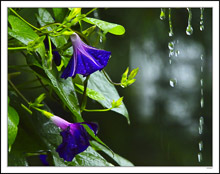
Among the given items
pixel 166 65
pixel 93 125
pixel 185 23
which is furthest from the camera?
pixel 166 65

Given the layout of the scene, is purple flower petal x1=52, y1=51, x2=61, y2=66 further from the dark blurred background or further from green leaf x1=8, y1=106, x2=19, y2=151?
the dark blurred background

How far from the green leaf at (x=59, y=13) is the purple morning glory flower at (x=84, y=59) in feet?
0.19

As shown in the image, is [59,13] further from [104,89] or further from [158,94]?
[158,94]

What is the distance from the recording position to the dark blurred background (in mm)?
1435

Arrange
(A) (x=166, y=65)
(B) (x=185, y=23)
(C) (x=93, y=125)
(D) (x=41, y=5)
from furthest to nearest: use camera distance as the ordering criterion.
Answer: (A) (x=166, y=65) → (B) (x=185, y=23) → (D) (x=41, y=5) → (C) (x=93, y=125)

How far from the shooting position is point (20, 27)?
0.49 metres

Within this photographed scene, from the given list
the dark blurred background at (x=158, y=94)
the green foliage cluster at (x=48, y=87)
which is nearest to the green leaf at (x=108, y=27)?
the green foliage cluster at (x=48, y=87)

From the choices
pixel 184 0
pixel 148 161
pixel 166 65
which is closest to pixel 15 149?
pixel 184 0

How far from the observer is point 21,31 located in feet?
1.61

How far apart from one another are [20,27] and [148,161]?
3.68ft

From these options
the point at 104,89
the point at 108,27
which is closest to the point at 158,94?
the point at 104,89

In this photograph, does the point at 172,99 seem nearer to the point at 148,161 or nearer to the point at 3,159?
the point at 148,161

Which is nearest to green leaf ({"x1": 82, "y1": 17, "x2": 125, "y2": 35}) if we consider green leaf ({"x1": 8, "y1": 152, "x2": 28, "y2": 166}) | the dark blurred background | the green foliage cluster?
the green foliage cluster

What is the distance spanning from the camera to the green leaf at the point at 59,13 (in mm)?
535
